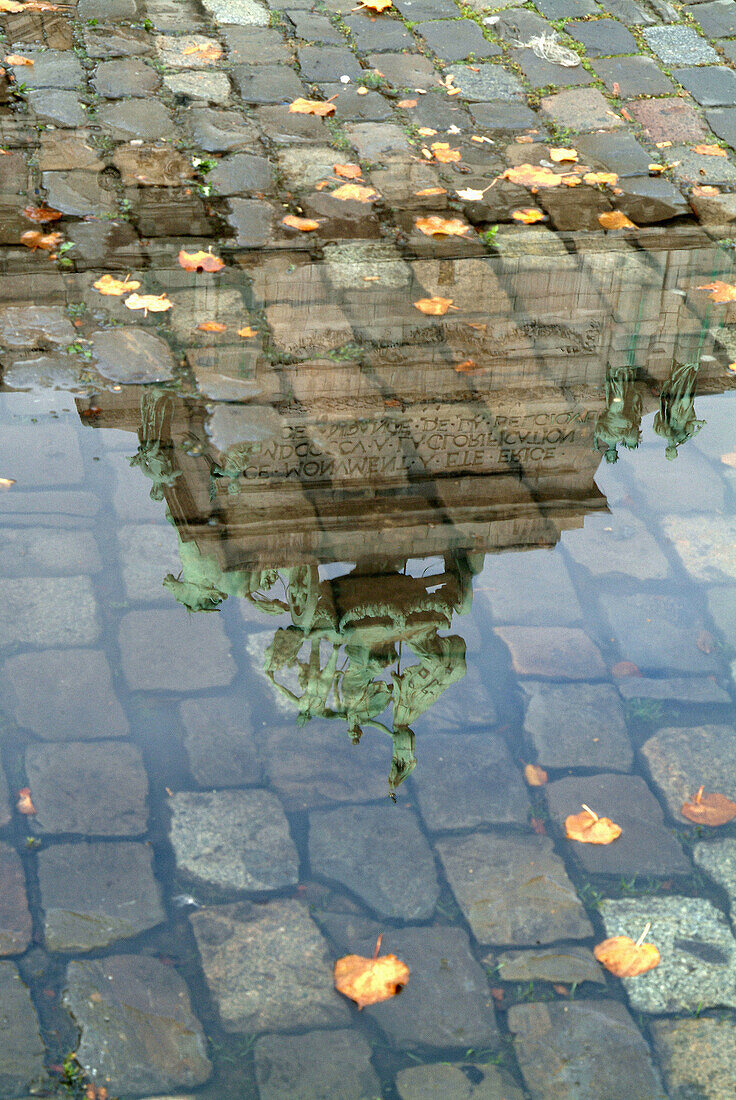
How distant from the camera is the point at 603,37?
6164 mm

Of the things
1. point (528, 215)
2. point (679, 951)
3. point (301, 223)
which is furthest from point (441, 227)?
point (679, 951)

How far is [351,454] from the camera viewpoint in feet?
11.6

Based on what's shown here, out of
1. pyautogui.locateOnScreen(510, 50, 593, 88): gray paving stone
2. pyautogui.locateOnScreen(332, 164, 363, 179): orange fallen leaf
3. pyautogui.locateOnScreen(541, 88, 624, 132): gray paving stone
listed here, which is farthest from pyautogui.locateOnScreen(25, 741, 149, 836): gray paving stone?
pyautogui.locateOnScreen(510, 50, 593, 88): gray paving stone

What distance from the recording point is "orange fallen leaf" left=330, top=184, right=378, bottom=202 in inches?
190

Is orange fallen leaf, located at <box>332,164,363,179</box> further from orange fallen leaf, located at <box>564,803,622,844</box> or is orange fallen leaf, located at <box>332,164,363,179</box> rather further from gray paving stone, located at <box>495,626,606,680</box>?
orange fallen leaf, located at <box>564,803,622,844</box>

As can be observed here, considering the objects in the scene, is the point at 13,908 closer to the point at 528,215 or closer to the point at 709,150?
the point at 528,215

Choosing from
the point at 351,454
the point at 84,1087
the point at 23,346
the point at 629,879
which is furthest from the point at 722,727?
the point at 23,346

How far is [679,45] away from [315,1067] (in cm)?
591

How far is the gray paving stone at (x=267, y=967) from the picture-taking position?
217cm

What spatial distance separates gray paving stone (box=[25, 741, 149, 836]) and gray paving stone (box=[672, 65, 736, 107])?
4.82 metres

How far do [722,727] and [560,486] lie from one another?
1.01 m

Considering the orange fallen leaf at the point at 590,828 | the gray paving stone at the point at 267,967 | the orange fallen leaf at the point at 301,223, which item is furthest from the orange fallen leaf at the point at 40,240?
the orange fallen leaf at the point at 590,828

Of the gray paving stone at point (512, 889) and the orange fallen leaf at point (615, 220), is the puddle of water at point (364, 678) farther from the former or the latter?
the orange fallen leaf at point (615, 220)

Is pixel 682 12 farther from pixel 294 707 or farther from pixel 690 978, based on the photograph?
pixel 690 978
